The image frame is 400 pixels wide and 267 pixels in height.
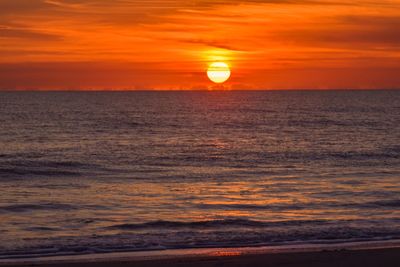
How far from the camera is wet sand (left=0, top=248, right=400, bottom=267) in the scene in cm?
1191

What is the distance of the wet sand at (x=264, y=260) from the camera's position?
11.9 metres

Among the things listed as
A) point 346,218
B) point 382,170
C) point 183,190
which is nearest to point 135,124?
point 382,170

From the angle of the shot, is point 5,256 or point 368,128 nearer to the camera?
point 5,256

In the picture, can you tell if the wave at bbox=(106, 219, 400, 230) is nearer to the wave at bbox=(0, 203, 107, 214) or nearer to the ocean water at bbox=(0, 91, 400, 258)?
the ocean water at bbox=(0, 91, 400, 258)

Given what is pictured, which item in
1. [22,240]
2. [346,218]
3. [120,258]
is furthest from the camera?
[346,218]

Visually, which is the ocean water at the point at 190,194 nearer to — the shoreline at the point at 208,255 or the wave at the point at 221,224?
the wave at the point at 221,224

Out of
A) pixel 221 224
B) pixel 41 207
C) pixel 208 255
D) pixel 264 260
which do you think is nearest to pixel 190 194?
pixel 41 207

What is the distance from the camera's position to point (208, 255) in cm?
1273

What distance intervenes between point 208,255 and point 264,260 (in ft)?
3.74

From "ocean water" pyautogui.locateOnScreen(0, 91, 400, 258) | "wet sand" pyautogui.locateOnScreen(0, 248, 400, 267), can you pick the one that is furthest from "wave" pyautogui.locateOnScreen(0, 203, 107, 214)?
"wet sand" pyautogui.locateOnScreen(0, 248, 400, 267)

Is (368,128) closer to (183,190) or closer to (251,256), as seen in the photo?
(183,190)

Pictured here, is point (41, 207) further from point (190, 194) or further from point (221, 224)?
point (221, 224)

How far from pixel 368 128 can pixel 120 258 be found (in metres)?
52.2

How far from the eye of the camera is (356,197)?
2105 centimetres
